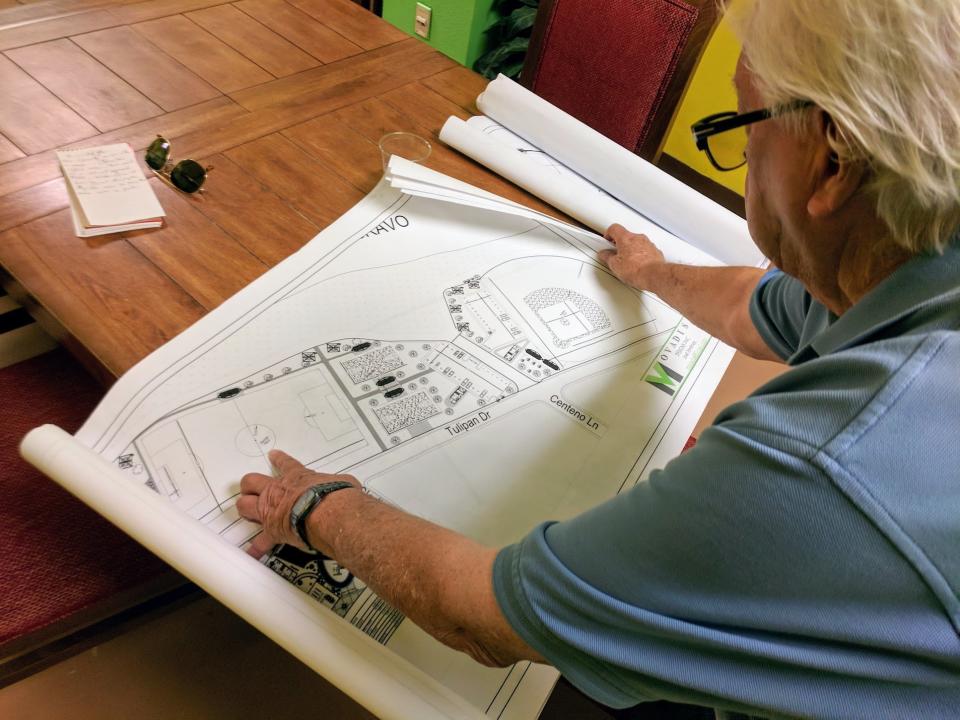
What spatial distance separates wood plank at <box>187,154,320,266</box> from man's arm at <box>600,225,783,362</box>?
0.50m

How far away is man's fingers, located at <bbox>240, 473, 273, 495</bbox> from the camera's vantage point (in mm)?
675

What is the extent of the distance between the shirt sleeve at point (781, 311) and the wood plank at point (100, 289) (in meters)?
0.76

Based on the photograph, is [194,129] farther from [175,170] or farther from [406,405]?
[406,405]

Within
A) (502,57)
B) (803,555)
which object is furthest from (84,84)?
(502,57)

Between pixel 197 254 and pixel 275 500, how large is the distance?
0.40 m

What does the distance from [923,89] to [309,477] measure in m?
0.64

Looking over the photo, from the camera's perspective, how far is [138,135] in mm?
1002

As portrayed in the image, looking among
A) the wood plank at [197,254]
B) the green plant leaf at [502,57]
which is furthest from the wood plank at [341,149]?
the green plant leaf at [502,57]

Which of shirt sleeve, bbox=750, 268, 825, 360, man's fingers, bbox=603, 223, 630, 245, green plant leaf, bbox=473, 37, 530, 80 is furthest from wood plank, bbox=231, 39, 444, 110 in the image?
green plant leaf, bbox=473, 37, 530, 80

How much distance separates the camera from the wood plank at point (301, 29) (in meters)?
1.29

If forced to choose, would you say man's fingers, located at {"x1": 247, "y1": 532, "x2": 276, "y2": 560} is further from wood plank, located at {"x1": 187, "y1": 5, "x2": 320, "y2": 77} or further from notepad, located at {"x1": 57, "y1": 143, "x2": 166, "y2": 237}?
wood plank, located at {"x1": 187, "y1": 5, "x2": 320, "y2": 77}

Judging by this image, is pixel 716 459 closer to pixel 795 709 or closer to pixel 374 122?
pixel 795 709

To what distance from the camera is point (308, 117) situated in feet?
3.68

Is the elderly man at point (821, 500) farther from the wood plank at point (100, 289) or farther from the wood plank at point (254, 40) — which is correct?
the wood plank at point (254, 40)
